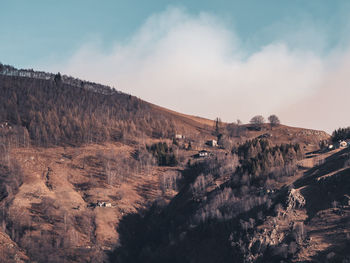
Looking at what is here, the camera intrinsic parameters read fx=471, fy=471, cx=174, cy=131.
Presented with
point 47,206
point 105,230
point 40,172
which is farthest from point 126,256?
point 40,172

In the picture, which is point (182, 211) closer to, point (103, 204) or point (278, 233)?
point (103, 204)

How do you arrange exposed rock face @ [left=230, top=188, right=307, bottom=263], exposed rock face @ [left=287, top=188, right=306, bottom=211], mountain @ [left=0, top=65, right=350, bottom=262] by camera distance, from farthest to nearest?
1. exposed rock face @ [left=287, top=188, right=306, bottom=211]
2. mountain @ [left=0, top=65, right=350, bottom=262]
3. exposed rock face @ [left=230, top=188, right=307, bottom=263]

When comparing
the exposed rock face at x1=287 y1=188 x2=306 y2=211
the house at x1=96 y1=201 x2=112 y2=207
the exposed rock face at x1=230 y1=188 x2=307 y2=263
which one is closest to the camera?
the exposed rock face at x1=230 y1=188 x2=307 y2=263

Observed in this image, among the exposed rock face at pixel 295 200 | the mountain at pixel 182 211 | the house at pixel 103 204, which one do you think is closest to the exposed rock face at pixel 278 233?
the exposed rock face at pixel 295 200

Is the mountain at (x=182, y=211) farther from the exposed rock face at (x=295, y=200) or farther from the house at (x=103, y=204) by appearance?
the house at (x=103, y=204)

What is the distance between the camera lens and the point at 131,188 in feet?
616

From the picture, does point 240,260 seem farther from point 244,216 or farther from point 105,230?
point 105,230

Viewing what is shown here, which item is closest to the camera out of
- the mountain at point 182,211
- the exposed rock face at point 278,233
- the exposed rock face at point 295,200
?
the exposed rock face at point 278,233

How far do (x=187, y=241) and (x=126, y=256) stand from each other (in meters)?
21.1

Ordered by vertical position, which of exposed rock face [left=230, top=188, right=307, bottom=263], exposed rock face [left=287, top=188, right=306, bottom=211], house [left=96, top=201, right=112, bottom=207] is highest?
exposed rock face [left=287, top=188, right=306, bottom=211]

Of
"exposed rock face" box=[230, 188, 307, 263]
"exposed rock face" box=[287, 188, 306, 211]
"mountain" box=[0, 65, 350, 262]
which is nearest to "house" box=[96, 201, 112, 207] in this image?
"mountain" box=[0, 65, 350, 262]

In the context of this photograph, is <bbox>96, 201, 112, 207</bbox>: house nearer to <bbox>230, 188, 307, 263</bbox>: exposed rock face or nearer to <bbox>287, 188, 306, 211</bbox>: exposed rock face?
<bbox>230, 188, 307, 263</bbox>: exposed rock face

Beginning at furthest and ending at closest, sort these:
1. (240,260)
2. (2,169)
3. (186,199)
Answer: (2,169), (186,199), (240,260)

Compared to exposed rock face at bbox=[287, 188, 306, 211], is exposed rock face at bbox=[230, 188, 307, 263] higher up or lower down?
lower down
